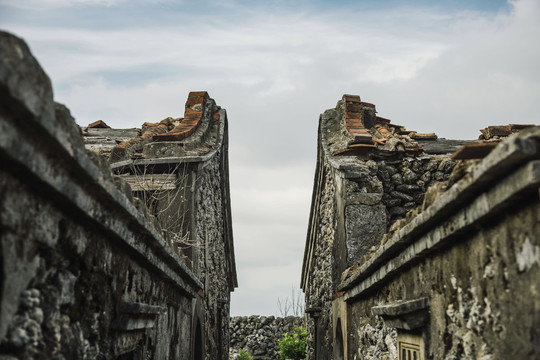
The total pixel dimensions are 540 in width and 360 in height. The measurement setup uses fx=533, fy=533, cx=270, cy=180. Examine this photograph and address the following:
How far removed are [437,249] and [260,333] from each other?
1499cm

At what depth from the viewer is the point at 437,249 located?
322cm

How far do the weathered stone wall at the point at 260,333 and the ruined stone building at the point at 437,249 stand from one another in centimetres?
946

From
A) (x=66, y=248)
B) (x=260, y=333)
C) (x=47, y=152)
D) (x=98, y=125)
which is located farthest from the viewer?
(x=260, y=333)

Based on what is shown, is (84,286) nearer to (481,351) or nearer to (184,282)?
(481,351)

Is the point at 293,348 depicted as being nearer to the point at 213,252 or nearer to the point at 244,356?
the point at 244,356

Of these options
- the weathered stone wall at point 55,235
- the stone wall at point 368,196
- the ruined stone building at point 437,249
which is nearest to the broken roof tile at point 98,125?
the stone wall at point 368,196

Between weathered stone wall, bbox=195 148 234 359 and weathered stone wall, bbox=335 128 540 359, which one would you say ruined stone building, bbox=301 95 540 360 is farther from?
weathered stone wall, bbox=195 148 234 359

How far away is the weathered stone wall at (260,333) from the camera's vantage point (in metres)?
17.2

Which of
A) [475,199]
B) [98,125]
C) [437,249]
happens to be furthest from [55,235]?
[98,125]

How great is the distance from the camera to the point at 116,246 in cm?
320

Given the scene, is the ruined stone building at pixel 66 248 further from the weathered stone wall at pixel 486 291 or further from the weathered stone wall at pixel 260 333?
the weathered stone wall at pixel 260 333

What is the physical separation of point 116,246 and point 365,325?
3.43 metres

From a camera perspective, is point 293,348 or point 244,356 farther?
point 244,356

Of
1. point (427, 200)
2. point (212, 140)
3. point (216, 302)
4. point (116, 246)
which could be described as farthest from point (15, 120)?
point (216, 302)
